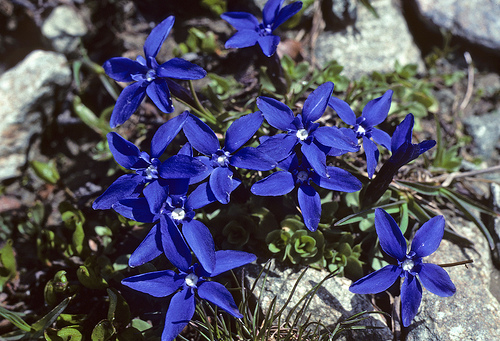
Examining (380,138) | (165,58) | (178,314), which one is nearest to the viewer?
(178,314)

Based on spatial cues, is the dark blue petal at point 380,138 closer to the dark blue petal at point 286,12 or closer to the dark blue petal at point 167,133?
the dark blue petal at point 286,12

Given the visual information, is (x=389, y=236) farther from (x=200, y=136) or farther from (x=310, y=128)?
(x=200, y=136)

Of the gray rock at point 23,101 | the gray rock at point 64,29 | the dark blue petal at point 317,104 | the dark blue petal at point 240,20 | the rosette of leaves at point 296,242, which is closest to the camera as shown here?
the dark blue petal at point 317,104

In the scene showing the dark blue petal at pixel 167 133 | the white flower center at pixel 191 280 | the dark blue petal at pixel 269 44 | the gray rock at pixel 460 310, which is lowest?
the gray rock at pixel 460 310

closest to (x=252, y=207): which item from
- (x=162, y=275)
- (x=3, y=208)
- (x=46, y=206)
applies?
(x=162, y=275)

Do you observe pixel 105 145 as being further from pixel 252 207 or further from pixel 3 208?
pixel 252 207

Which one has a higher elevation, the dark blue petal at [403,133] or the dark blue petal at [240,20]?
the dark blue petal at [240,20]

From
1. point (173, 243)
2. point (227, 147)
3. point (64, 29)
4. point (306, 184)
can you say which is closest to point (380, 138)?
point (306, 184)

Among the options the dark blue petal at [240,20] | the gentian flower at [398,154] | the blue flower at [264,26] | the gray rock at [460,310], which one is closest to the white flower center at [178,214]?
the blue flower at [264,26]
